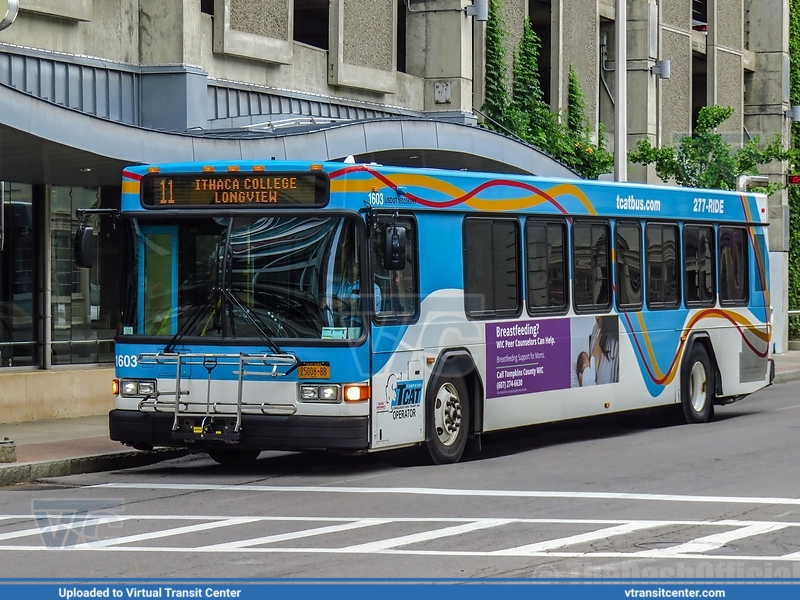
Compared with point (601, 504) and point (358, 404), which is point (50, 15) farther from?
point (601, 504)

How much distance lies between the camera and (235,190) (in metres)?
13.7

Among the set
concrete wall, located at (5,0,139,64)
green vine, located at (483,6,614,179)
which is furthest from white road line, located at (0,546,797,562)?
green vine, located at (483,6,614,179)

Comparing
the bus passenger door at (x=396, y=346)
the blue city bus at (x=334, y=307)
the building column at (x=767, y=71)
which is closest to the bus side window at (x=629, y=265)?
the blue city bus at (x=334, y=307)

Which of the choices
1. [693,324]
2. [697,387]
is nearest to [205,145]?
[693,324]

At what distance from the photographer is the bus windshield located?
13305 mm

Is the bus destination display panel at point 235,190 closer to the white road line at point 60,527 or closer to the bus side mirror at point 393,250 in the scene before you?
the bus side mirror at point 393,250

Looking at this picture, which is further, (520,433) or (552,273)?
(520,433)

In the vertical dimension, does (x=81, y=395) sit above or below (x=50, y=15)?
below

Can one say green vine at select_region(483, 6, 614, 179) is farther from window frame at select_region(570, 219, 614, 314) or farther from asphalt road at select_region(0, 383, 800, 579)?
asphalt road at select_region(0, 383, 800, 579)

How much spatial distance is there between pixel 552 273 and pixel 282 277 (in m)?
4.03

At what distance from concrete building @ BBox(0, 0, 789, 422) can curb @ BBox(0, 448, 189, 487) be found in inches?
139

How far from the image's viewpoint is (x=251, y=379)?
13.4 m

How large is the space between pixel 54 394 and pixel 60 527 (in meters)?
9.24
